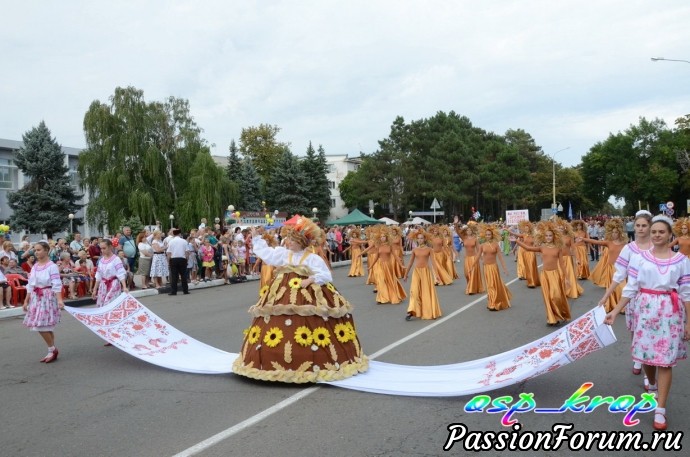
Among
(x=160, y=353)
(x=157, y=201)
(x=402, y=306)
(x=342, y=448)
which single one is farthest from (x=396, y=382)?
(x=157, y=201)

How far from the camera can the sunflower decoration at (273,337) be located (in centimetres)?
652

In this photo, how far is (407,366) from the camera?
23.5ft

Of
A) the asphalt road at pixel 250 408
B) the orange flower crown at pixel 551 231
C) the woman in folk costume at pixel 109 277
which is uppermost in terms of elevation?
the orange flower crown at pixel 551 231

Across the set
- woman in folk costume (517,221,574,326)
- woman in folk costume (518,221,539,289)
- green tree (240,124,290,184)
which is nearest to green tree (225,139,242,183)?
green tree (240,124,290,184)

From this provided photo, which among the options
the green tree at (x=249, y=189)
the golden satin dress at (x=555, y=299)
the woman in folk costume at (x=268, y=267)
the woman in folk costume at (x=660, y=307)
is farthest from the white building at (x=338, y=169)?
the woman in folk costume at (x=660, y=307)

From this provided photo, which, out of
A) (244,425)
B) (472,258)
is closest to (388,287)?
(472,258)

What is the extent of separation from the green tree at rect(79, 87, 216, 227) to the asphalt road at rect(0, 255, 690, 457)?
31239 mm

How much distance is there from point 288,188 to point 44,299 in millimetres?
54173

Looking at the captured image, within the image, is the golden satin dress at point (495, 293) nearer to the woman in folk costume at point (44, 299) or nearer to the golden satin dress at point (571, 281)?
the golden satin dress at point (571, 281)

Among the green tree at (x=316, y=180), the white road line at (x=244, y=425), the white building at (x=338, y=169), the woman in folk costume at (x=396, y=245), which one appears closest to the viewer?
the white road line at (x=244, y=425)

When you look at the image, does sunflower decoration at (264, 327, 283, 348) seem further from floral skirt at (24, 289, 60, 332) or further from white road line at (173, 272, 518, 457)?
floral skirt at (24, 289, 60, 332)

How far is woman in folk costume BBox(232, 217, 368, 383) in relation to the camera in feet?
21.2

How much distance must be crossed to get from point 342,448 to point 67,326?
29.0 feet

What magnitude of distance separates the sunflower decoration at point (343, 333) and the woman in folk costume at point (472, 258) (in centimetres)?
893
